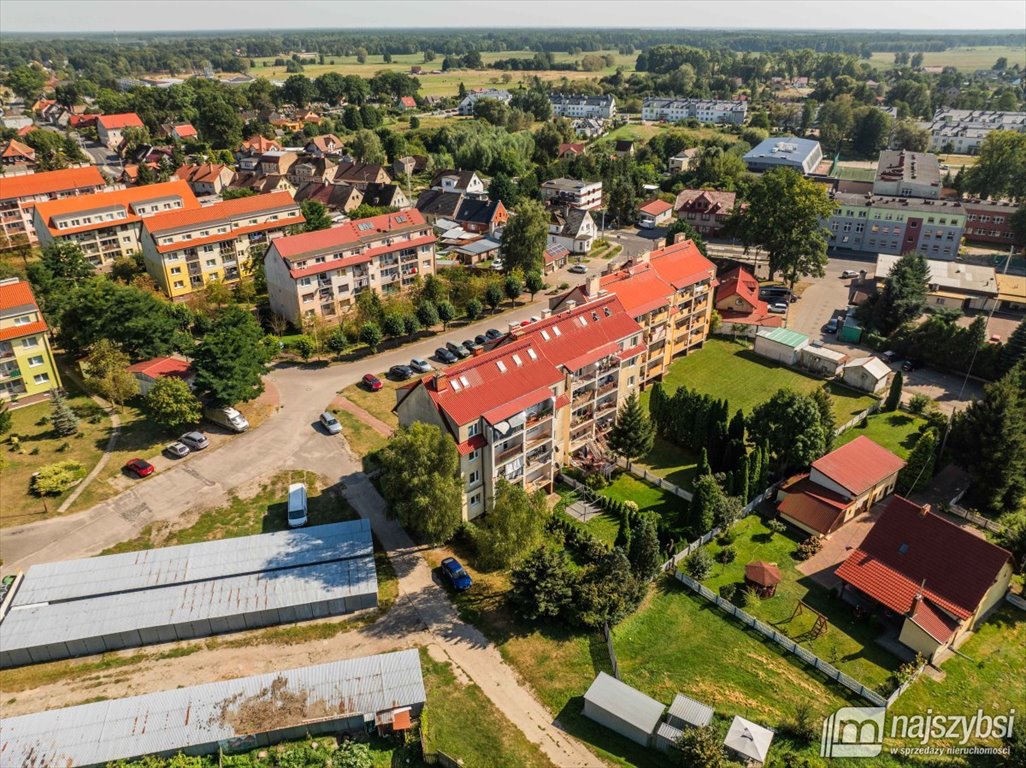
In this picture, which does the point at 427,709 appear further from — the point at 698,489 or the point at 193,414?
the point at 193,414

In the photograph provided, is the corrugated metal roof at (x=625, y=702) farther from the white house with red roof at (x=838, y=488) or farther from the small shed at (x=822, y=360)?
the small shed at (x=822, y=360)

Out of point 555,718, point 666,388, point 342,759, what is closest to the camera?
point 342,759

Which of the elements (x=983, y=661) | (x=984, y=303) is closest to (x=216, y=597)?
(x=983, y=661)

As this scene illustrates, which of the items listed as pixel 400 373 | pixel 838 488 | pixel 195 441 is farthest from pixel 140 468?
pixel 838 488

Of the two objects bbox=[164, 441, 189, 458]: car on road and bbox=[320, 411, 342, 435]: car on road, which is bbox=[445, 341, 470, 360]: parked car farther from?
bbox=[164, 441, 189, 458]: car on road

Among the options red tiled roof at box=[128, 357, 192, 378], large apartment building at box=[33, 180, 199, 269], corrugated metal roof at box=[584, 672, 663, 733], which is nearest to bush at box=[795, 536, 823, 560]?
corrugated metal roof at box=[584, 672, 663, 733]

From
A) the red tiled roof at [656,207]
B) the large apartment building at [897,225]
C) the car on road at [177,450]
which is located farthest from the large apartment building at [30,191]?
the large apartment building at [897,225]

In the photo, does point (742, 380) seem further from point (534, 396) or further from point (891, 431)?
point (534, 396)

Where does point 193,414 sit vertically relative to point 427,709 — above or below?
above
